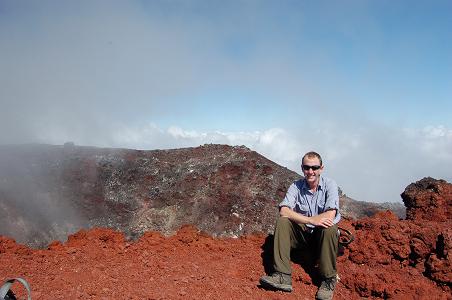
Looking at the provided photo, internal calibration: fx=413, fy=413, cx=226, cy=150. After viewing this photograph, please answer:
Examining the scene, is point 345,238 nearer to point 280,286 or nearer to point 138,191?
point 280,286

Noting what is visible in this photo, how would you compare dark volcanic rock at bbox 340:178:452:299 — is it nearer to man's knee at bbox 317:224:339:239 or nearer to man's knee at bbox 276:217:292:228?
man's knee at bbox 317:224:339:239

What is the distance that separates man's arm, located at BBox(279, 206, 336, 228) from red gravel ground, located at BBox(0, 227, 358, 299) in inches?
32.0

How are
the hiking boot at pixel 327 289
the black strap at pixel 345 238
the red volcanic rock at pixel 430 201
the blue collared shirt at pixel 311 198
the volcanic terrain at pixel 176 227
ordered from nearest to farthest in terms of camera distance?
the hiking boot at pixel 327 289 < the volcanic terrain at pixel 176 227 < the blue collared shirt at pixel 311 198 < the black strap at pixel 345 238 < the red volcanic rock at pixel 430 201

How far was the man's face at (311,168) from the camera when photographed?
17.8 feet

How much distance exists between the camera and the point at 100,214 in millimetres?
10648

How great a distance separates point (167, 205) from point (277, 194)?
300cm

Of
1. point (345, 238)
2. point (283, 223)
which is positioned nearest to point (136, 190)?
point (345, 238)

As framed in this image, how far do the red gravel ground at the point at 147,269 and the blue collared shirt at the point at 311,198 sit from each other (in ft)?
2.79

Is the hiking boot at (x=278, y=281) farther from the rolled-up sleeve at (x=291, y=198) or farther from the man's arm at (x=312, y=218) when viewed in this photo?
the rolled-up sleeve at (x=291, y=198)

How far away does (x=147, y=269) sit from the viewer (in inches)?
217

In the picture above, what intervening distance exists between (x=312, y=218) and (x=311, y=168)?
65 centimetres

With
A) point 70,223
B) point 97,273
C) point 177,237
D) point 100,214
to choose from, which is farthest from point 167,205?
point 97,273

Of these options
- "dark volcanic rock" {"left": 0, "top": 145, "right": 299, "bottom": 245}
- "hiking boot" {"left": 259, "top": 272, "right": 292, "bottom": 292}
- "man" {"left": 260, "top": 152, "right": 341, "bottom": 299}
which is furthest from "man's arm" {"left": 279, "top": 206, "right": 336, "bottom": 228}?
"dark volcanic rock" {"left": 0, "top": 145, "right": 299, "bottom": 245}

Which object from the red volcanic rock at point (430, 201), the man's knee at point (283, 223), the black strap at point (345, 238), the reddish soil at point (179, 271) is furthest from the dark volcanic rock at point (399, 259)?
the man's knee at point (283, 223)
